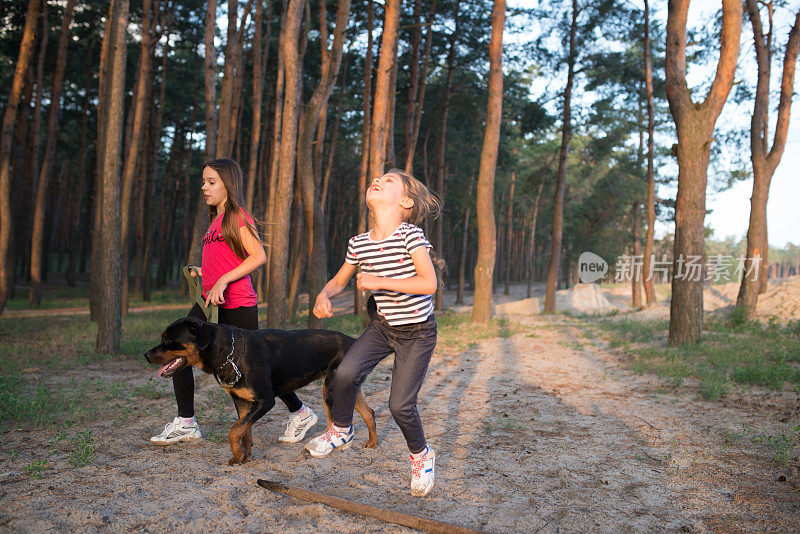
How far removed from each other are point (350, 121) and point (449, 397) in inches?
951

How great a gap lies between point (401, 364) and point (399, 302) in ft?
1.35

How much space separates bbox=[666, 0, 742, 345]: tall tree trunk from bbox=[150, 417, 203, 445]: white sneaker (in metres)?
9.44

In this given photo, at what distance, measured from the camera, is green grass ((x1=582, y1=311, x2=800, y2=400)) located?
7.85 metres

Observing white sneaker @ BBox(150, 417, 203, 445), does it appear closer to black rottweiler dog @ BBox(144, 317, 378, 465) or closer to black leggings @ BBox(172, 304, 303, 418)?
black leggings @ BBox(172, 304, 303, 418)

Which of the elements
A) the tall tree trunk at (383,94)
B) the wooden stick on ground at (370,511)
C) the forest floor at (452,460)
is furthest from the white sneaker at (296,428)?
the tall tree trunk at (383,94)

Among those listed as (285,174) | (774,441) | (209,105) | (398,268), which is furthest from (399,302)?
(209,105)

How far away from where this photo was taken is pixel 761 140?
1558cm

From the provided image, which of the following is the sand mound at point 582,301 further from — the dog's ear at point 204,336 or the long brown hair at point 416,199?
the dog's ear at point 204,336

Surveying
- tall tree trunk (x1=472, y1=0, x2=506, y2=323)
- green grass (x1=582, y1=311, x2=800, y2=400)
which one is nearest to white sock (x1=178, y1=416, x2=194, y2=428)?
green grass (x1=582, y1=311, x2=800, y2=400)

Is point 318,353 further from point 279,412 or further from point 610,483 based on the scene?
point 610,483

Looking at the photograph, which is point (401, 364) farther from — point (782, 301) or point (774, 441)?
point (782, 301)

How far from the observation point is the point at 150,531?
3201mm

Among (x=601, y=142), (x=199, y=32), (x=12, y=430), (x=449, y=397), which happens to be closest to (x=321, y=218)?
(x=449, y=397)

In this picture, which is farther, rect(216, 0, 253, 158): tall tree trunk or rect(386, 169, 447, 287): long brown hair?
rect(216, 0, 253, 158): tall tree trunk
